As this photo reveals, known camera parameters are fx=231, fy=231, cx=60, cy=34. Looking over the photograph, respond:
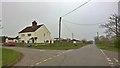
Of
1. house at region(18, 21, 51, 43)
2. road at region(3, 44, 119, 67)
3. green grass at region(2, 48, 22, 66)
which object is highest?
house at region(18, 21, 51, 43)

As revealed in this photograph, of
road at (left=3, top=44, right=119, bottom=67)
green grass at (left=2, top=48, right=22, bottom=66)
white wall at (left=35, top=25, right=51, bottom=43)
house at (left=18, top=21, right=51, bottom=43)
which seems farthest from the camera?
white wall at (left=35, top=25, right=51, bottom=43)

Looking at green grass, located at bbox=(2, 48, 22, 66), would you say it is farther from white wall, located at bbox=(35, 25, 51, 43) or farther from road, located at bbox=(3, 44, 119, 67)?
white wall, located at bbox=(35, 25, 51, 43)

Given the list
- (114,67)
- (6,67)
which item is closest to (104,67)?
(114,67)

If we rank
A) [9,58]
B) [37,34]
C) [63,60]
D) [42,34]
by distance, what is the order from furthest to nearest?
1. [42,34]
2. [37,34]
3. [9,58]
4. [63,60]

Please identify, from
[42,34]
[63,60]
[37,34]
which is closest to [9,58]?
[63,60]

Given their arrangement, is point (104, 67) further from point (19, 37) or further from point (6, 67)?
point (19, 37)

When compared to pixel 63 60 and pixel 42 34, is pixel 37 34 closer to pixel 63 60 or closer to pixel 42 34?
pixel 42 34

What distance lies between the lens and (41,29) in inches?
3688

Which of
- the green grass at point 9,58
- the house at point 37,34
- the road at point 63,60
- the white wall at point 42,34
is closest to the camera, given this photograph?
the green grass at point 9,58

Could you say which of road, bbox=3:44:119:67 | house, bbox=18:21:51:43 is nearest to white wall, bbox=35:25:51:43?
house, bbox=18:21:51:43

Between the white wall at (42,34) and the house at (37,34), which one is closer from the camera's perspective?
the house at (37,34)

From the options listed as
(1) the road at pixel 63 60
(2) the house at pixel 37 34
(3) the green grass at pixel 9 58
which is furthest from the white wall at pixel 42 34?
(3) the green grass at pixel 9 58

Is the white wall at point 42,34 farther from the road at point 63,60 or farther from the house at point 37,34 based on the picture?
the road at point 63,60

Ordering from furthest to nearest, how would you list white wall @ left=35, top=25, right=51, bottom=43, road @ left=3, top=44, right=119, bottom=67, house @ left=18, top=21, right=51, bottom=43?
white wall @ left=35, top=25, right=51, bottom=43
house @ left=18, top=21, right=51, bottom=43
road @ left=3, top=44, right=119, bottom=67
